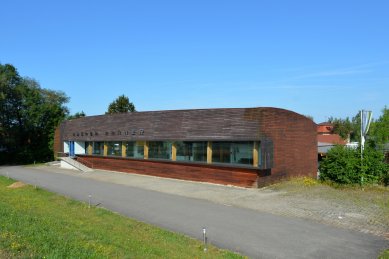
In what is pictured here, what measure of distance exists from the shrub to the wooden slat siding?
13.1 ft

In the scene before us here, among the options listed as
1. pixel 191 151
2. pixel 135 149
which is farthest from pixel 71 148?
pixel 191 151

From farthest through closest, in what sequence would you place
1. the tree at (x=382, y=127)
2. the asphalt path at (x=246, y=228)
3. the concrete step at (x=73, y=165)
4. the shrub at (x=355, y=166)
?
the tree at (x=382, y=127)
the concrete step at (x=73, y=165)
the shrub at (x=355, y=166)
the asphalt path at (x=246, y=228)

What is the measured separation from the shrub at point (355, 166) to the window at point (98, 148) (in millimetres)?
19449

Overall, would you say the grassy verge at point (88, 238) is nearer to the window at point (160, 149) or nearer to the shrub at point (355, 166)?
the window at point (160, 149)

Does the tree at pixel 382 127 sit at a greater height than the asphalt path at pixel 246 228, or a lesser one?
greater

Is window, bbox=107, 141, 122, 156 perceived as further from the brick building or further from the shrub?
the shrub

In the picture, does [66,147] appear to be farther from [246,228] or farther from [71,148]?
[246,228]

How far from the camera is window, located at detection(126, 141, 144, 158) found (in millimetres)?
28438

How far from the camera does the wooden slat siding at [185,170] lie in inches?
824

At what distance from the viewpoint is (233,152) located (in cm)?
2145

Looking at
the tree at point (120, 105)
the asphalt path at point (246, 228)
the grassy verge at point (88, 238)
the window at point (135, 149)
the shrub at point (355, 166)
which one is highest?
the tree at point (120, 105)

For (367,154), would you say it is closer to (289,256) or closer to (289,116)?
(289,116)

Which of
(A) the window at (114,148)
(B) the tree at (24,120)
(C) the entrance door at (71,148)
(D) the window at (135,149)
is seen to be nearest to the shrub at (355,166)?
(D) the window at (135,149)

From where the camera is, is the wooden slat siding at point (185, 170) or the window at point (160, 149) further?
the window at point (160, 149)
